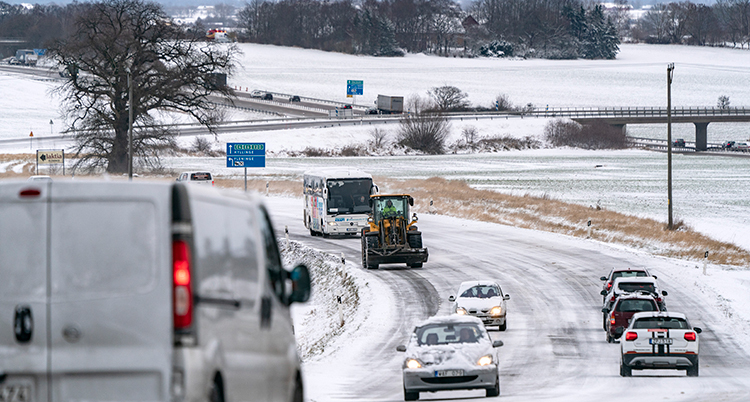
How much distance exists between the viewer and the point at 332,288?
3603cm

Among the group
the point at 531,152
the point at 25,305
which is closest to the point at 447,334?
the point at 25,305

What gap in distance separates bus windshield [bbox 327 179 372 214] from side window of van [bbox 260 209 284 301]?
35736 millimetres

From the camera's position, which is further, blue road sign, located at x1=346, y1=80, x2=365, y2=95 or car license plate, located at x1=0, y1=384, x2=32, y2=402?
blue road sign, located at x1=346, y1=80, x2=365, y2=95

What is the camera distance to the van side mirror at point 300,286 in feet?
28.4

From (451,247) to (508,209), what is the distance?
63.6ft

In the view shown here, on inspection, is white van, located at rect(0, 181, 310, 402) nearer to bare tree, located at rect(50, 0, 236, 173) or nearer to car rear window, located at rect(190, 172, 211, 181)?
car rear window, located at rect(190, 172, 211, 181)

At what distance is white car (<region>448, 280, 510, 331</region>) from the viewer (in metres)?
26.1

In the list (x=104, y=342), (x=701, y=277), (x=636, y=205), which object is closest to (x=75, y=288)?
(x=104, y=342)

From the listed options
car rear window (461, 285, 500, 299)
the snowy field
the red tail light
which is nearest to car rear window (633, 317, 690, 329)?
car rear window (461, 285, 500, 299)

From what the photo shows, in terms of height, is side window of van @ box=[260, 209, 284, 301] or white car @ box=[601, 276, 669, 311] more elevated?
side window of van @ box=[260, 209, 284, 301]

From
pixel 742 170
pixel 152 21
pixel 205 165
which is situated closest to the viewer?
pixel 152 21

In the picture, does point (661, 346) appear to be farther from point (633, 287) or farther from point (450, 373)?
point (633, 287)

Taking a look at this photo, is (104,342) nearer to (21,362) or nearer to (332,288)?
(21,362)

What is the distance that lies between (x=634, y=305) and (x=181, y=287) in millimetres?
19315
